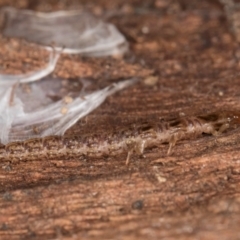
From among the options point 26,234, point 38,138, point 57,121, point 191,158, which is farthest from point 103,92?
point 26,234

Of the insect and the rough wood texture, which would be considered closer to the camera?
the rough wood texture

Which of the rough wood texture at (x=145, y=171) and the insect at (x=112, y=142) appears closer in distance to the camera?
the rough wood texture at (x=145, y=171)

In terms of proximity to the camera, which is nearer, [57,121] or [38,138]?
[38,138]

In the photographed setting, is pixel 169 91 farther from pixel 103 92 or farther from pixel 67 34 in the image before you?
pixel 67 34

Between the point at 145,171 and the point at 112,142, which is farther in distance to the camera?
the point at 112,142
